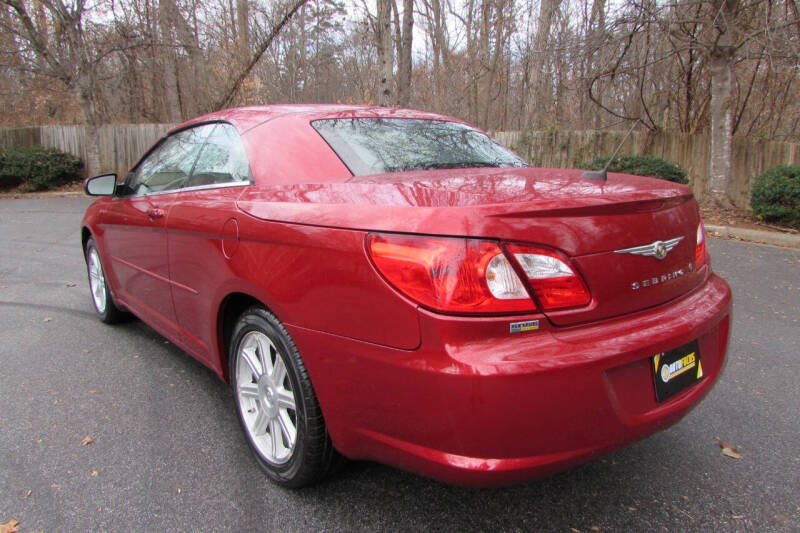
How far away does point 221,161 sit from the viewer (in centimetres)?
265

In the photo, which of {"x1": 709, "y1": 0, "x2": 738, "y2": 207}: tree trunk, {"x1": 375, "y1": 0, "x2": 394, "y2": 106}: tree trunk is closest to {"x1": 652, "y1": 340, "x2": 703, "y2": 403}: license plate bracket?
{"x1": 709, "y1": 0, "x2": 738, "y2": 207}: tree trunk

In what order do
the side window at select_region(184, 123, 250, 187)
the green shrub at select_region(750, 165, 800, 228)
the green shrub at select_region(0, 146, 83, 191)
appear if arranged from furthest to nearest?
1. the green shrub at select_region(0, 146, 83, 191)
2. the green shrub at select_region(750, 165, 800, 228)
3. the side window at select_region(184, 123, 250, 187)

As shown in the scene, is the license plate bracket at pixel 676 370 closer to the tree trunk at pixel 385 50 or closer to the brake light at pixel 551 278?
the brake light at pixel 551 278

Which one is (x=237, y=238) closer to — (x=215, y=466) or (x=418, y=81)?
(x=215, y=466)

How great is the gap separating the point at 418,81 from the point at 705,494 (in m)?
26.4

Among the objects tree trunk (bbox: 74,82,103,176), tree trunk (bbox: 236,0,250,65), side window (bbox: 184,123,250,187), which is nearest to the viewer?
side window (bbox: 184,123,250,187)

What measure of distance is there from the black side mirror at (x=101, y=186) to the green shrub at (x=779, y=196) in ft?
29.3

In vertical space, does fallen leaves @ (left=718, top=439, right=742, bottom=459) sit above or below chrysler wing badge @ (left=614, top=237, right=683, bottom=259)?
below

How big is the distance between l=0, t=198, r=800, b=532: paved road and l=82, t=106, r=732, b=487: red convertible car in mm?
231

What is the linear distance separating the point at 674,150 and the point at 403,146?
10445 millimetres

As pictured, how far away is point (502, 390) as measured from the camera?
1.39 m

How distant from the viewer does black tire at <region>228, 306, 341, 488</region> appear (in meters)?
1.90

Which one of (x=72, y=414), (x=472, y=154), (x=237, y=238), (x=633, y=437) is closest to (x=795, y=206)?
(x=472, y=154)

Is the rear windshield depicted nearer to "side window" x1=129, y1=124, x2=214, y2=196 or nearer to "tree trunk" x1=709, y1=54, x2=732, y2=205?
"side window" x1=129, y1=124, x2=214, y2=196
